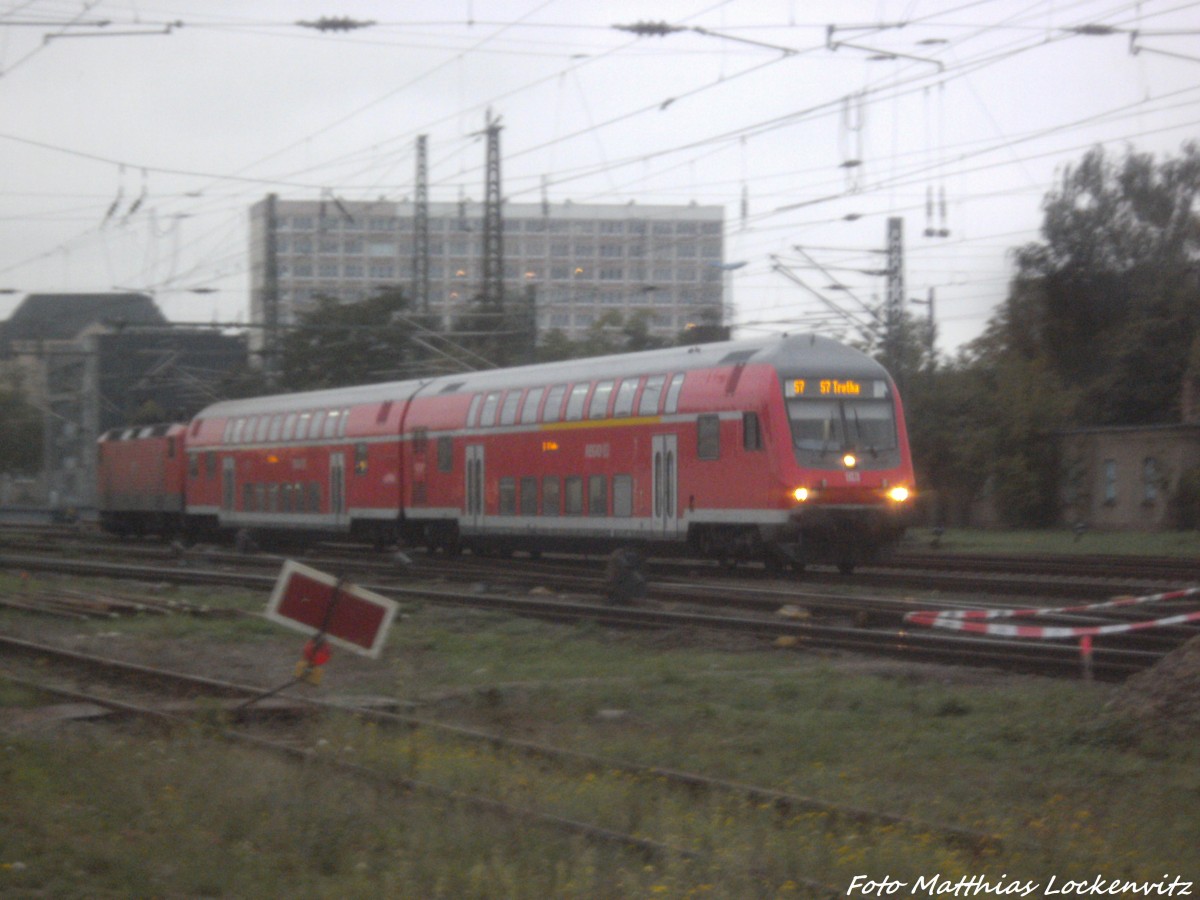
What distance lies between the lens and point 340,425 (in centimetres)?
3381

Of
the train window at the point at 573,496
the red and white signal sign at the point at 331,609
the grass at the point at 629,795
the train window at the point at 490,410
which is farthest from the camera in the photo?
the train window at the point at 490,410

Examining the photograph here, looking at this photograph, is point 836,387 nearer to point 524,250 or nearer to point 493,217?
point 493,217

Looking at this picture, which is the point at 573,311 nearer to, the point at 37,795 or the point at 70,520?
the point at 70,520

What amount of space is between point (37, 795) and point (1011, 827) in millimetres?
4988

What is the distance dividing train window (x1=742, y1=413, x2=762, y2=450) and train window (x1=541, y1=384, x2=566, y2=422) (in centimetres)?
514

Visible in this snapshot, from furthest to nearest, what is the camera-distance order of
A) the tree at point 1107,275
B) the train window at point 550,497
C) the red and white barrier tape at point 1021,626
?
the tree at point 1107,275, the train window at point 550,497, the red and white barrier tape at point 1021,626

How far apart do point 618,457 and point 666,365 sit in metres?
1.77

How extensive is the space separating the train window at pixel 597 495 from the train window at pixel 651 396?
1.51 meters

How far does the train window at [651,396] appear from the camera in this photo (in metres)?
23.9

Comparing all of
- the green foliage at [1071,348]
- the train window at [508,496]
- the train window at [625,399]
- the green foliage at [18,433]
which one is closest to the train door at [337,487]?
the train window at [508,496]

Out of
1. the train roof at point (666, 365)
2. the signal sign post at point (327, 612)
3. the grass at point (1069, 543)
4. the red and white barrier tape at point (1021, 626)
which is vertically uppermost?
the train roof at point (666, 365)

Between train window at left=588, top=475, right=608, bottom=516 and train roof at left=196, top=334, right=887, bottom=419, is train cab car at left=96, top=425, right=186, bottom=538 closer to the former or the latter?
train roof at left=196, top=334, right=887, bottom=419

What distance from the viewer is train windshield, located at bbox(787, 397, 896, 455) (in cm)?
2167

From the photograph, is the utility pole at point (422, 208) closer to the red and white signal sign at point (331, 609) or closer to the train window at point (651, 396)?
the train window at point (651, 396)
